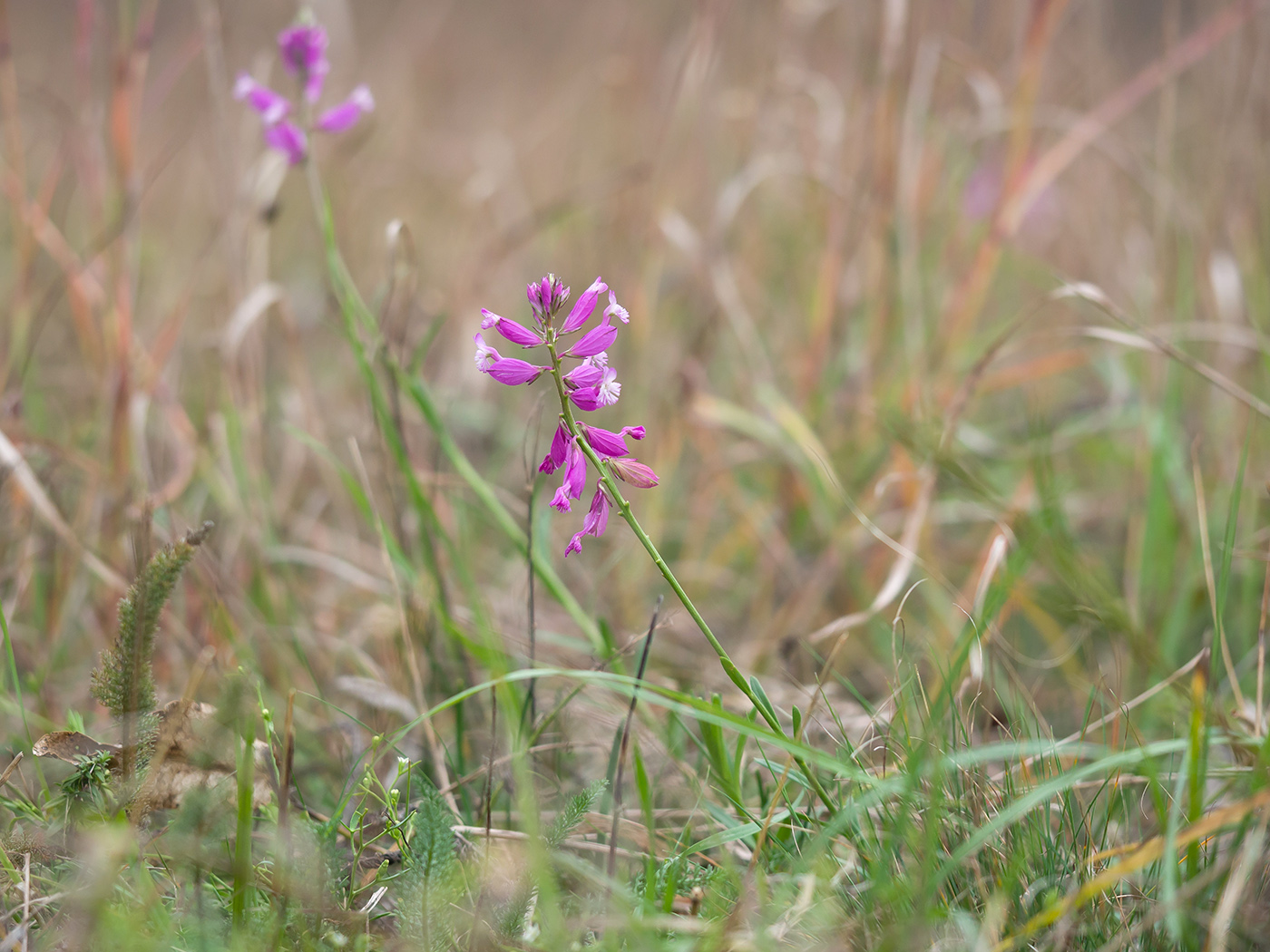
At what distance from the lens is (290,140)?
144 cm

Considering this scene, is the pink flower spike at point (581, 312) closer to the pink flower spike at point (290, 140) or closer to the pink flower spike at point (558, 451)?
the pink flower spike at point (558, 451)

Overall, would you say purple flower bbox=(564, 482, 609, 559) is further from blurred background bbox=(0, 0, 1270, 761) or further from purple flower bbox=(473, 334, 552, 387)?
blurred background bbox=(0, 0, 1270, 761)

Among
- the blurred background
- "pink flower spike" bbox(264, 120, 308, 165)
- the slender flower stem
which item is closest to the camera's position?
the slender flower stem

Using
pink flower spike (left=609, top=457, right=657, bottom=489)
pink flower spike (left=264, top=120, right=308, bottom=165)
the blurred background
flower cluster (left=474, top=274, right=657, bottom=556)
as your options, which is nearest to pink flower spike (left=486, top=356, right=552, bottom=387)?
flower cluster (left=474, top=274, right=657, bottom=556)

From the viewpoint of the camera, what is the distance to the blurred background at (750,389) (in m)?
1.69

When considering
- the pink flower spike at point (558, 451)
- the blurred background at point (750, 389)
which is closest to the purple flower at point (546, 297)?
the pink flower spike at point (558, 451)

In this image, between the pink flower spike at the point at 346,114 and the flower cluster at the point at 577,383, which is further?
the pink flower spike at the point at 346,114

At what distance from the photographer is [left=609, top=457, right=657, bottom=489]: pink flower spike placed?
98 cm

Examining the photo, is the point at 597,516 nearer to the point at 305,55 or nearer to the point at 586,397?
the point at 586,397

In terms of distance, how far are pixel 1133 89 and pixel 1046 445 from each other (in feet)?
3.37

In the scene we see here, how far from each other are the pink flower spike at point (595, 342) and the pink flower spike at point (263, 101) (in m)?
0.82

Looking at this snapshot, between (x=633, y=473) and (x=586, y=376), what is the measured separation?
0.42 ft

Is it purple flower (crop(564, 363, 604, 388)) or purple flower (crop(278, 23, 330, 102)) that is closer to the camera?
purple flower (crop(564, 363, 604, 388))

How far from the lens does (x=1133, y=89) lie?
2.21 metres
